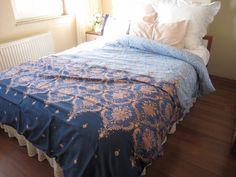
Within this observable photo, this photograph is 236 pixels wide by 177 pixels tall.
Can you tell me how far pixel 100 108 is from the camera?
1.23 m

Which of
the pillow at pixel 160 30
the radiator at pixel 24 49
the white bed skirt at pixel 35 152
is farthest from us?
the radiator at pixel 24 49

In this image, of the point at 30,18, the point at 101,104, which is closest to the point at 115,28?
the point at 30,18

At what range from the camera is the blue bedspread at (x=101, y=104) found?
110cm

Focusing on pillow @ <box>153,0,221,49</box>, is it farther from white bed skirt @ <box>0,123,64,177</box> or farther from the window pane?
white bed skirt @ <box>0,123,64,177</box>

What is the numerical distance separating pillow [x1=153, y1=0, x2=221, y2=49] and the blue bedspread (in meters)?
0.37

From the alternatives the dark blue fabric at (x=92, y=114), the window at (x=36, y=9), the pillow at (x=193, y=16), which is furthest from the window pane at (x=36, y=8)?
the pillow at (x=193, y=16)

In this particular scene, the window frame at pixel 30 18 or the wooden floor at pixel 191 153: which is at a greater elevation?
the window frame at pixel 30 18

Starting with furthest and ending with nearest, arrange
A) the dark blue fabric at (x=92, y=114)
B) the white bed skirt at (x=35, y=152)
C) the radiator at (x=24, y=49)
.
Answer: the radiator at (x=24, y=49)
the white bed skirt at (x=35, y=152)
the dark blue fabric at (x=92, y=114)

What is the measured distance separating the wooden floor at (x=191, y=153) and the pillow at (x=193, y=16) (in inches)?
31.2

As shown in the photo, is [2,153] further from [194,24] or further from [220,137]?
[194,24]

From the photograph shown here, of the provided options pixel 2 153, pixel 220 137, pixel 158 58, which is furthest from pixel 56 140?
pixel 220 137

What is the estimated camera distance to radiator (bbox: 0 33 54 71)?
2389 millimetres

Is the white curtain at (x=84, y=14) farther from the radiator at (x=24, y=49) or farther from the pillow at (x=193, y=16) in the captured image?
the pillow at (x=193, y=16)

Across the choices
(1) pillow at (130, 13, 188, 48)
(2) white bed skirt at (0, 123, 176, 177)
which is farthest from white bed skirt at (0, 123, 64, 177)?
(1) pillow at (130, 13, 188, 48)
